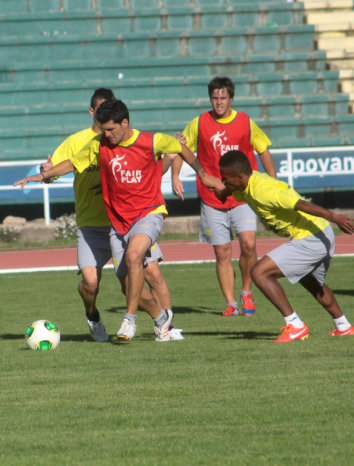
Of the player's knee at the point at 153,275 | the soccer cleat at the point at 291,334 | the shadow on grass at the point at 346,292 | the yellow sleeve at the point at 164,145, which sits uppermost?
the yellow sleeve at the point at 164,145

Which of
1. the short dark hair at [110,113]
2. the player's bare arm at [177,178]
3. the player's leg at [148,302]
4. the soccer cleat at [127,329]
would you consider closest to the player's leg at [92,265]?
the player's leg at [148,302]

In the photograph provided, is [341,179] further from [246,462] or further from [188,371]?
[246,462]

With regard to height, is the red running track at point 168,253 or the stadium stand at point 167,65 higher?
the stadium stand at point 167,65

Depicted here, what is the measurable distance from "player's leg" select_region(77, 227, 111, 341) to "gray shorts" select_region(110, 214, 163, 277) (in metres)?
0.36

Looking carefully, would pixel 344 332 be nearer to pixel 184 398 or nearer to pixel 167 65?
pixel 184 398

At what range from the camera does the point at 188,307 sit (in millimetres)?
10953

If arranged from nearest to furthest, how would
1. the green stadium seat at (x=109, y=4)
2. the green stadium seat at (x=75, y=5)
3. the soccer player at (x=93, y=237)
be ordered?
the soccer player at (x=93, y=237) → the green stadium seat at (x=75, y=5) → the green stadium seat at (x=109, y=4)

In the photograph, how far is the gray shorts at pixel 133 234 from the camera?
7801 mm

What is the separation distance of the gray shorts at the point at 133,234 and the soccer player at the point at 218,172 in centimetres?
238

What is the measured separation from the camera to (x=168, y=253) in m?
17.0

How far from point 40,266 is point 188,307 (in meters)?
5.49

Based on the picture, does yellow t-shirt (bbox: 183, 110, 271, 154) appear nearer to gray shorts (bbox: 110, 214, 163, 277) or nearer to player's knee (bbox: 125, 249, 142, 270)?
gray shorts (bbox: 110, 214, 163, 277)

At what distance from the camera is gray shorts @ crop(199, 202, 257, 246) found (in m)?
10.4

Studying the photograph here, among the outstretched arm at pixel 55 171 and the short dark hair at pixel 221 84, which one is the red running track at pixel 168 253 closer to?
the short dark hair at pixel 221 84
